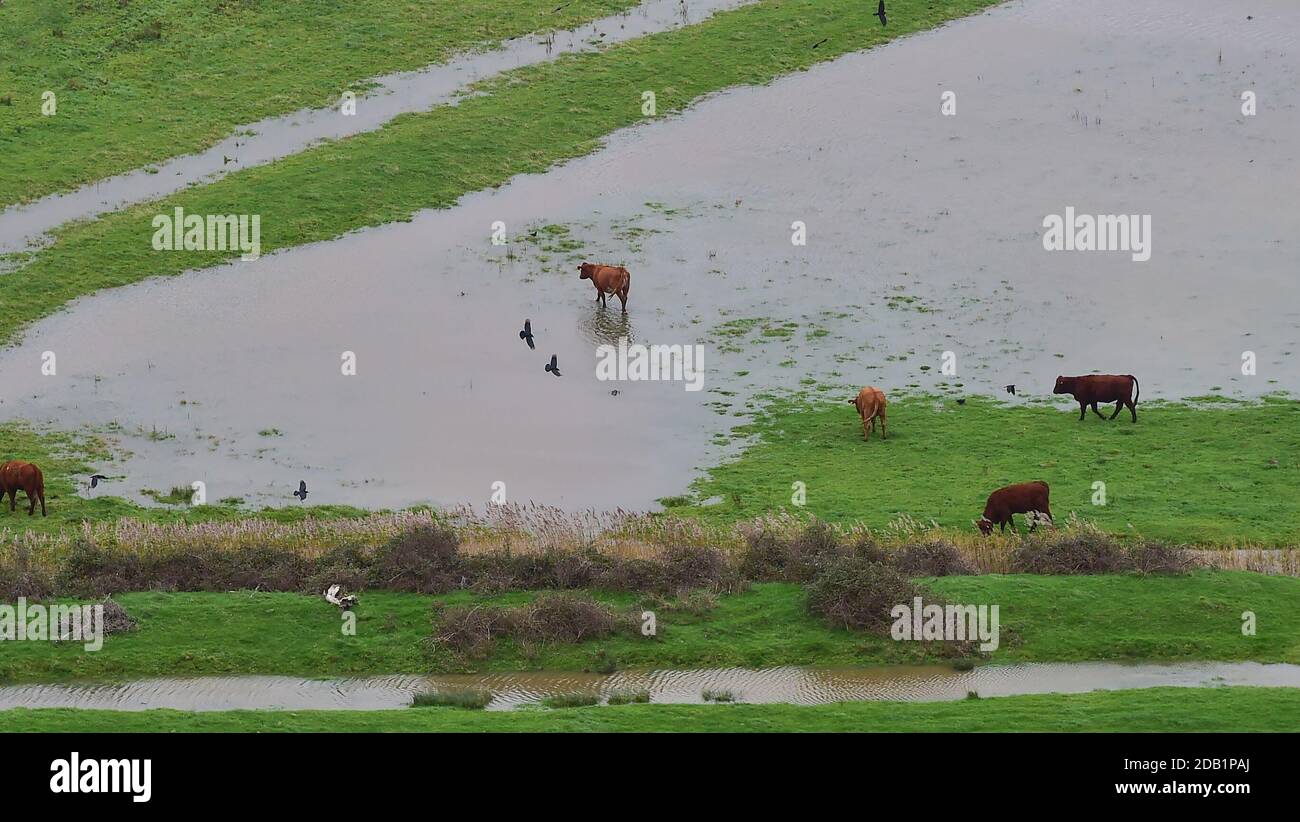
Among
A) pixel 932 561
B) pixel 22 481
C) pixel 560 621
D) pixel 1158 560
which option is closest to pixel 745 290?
pixel 932 561

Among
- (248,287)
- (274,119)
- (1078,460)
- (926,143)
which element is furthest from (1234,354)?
(274,119)

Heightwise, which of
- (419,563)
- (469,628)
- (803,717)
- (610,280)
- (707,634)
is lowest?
(803,717)

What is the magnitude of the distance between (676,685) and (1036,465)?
1841cm

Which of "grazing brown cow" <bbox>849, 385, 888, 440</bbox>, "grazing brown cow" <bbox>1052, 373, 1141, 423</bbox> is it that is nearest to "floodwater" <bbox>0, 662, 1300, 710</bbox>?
"grazing brown cow" <bbox>849, 385, 888, 440</bbox>

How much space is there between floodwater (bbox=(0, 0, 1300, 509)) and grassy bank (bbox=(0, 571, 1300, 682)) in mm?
11694

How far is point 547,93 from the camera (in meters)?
81.0

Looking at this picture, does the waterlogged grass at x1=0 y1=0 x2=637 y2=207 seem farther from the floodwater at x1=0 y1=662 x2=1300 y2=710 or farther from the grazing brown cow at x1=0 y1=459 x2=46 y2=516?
the floodwater at x1=0 y1=662 x2=1300 y2=710

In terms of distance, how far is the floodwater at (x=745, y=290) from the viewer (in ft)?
178

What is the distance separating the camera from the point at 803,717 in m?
29.5

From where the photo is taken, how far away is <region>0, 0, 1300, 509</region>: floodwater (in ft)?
178

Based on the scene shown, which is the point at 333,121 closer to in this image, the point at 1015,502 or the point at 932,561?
the point at 1015,502

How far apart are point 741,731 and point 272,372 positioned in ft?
115

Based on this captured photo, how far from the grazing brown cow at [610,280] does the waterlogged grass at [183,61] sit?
2091cm

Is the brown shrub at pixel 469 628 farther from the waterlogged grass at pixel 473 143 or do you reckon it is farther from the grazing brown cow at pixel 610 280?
the waterlogged grass at pixel 473 143
